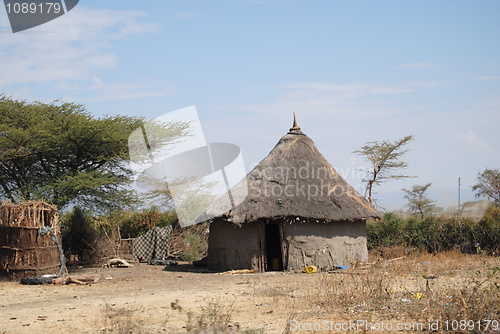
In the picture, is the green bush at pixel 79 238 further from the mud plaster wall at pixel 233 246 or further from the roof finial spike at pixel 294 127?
the roof finial spike at pixel 294 127

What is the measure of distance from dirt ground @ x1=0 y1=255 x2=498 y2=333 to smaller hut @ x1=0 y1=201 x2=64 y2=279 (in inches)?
22.7

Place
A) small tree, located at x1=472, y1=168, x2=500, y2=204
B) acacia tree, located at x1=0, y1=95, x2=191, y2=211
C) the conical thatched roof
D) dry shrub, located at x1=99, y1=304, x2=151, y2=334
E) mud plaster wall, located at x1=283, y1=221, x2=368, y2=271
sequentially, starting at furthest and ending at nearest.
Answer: small tree, located at x1=472, y1=168, x2=500, y2=204, acacia tree, located at x1=0, y1=95, x2=191, y2=211, the conical thatched roof, mud plaster wall, located at x1=283, y1=221, x2=368, y2=271, dry shrub, located at x1=99, y1=304, x2=151, y2=334

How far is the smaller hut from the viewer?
1382 cm

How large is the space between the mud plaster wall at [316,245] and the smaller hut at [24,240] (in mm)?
5984

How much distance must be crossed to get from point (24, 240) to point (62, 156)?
466cm

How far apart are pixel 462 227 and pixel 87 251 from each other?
40.2 ft

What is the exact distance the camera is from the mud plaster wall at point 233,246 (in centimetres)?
1510

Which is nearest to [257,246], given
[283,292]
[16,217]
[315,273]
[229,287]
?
[315,273]

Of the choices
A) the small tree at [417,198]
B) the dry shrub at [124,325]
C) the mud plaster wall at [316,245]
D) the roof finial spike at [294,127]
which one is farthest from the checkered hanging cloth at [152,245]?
the small tree at [417,198]

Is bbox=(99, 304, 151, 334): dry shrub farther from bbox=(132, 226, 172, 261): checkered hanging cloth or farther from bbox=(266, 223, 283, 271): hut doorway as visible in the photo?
bbox=(132, 226, 172, 261): checkered hanging cloth

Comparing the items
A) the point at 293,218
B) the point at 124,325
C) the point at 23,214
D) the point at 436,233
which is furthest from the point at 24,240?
the point at 436,233

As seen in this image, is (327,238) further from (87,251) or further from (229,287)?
(87,251)

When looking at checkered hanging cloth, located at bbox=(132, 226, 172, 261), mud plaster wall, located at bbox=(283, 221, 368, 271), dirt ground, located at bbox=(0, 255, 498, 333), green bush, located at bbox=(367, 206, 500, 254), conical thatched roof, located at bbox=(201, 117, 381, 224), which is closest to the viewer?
dirt ground, located at bbox=(0, 255, 498, 333)

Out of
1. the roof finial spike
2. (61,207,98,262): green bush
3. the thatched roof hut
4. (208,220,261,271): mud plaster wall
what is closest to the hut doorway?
the thatched roof hut
